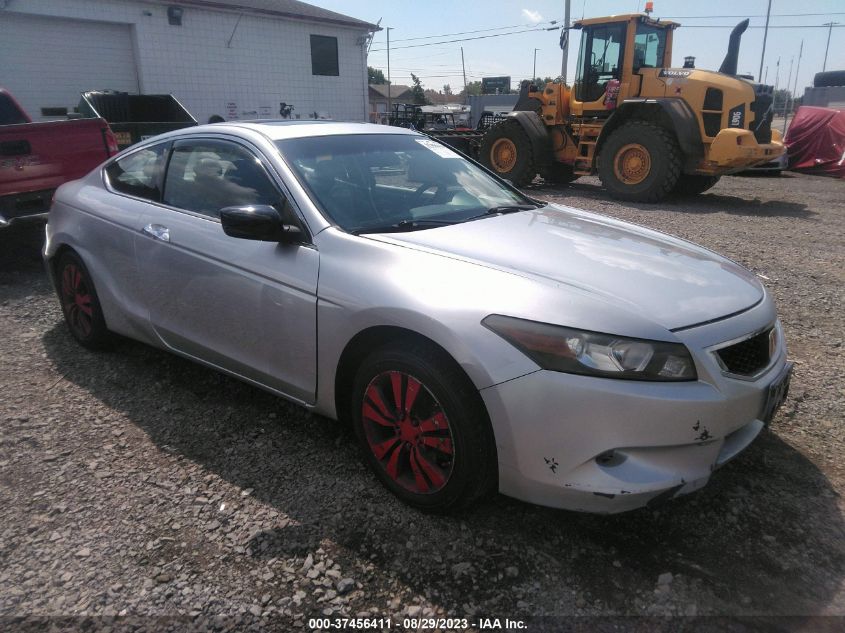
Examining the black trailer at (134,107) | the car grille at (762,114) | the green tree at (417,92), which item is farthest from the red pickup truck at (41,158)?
the green tree at (417,92)

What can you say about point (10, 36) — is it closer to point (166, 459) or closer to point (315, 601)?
point (166, 459)

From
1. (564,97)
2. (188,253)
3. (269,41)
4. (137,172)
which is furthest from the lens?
(269,41)

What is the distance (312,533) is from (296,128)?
2.10 meters

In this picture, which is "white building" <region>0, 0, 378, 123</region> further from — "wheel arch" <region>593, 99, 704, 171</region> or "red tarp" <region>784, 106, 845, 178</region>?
"red tarp" <region>784, 106, 845, 178</region>

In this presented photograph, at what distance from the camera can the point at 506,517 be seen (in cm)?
252

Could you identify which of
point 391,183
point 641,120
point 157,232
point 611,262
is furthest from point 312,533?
point 641,120

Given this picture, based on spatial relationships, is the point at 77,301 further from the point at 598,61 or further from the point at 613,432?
the point at 598,61

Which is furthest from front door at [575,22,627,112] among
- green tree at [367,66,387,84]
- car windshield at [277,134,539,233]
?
green tree at [367,66,387,84]

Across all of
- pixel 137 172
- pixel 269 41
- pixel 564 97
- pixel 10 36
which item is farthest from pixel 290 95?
pixel 137 172

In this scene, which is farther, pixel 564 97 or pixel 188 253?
pixel 564 97

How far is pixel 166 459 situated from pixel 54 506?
49 centimetres

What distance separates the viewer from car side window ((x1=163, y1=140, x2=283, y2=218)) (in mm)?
3062

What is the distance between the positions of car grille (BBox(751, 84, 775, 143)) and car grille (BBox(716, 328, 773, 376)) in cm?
996

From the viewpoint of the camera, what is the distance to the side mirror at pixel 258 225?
8.70 ft
